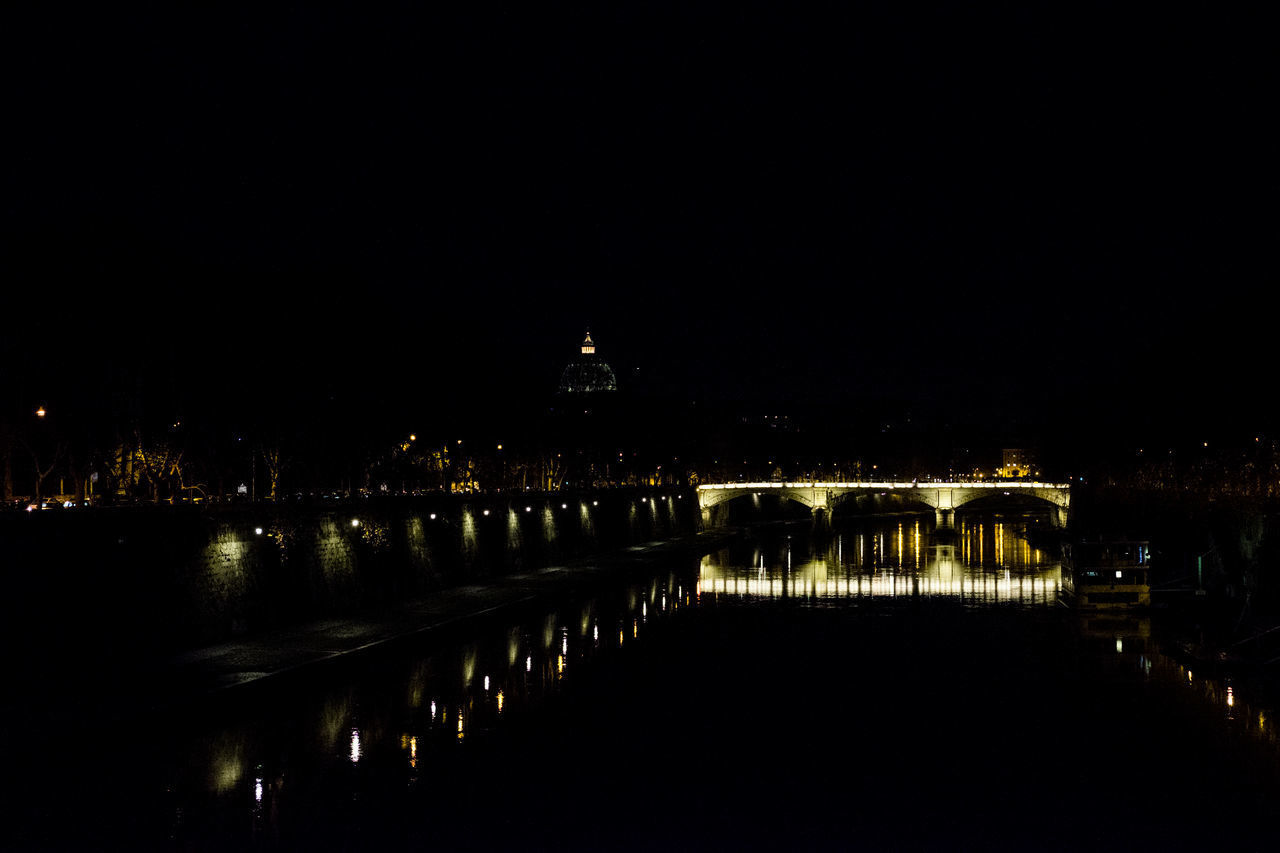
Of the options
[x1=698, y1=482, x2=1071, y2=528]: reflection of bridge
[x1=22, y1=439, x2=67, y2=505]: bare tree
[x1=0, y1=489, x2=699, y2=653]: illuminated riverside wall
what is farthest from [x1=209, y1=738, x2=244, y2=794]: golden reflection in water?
[x1=698, y1=482, x2=1071, y2=528]: reflection of bridge

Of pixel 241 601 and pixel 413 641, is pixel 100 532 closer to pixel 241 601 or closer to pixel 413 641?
pixel 241 601

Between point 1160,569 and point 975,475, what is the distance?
419ft

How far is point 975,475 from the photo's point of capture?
174125 mm

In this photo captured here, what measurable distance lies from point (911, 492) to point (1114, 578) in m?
53.7

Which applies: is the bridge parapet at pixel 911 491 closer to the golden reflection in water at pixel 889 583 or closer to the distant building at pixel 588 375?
the golden reflection in water at pixel 889 583

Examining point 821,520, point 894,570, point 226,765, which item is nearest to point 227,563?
point 226,765

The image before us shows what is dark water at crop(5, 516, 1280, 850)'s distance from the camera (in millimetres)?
17172

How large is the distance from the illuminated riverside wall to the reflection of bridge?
42318 mm

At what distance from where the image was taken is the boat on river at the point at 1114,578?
40.1m

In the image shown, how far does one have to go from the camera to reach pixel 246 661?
25312 millimetres

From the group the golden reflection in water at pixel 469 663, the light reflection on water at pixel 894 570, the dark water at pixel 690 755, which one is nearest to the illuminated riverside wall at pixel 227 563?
the dark water at pixel 690 755

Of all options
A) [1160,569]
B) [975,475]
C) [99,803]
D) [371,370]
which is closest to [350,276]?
[371,370]

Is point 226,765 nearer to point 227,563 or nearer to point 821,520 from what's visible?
point 227,563

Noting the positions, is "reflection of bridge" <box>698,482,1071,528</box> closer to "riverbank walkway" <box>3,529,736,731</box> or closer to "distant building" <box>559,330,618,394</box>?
"riverbank walkway" <box>3,529,736,731</box>
